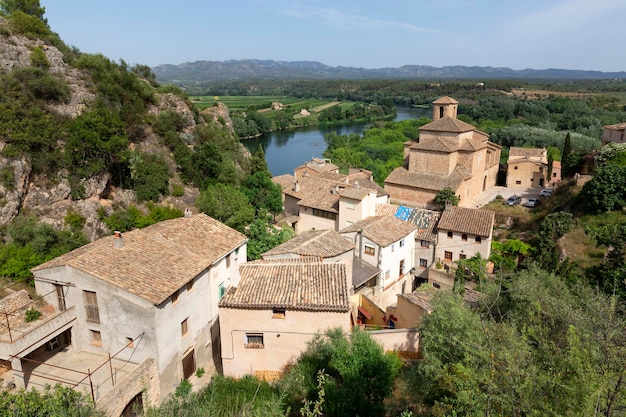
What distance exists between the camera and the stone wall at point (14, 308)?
13.4 m

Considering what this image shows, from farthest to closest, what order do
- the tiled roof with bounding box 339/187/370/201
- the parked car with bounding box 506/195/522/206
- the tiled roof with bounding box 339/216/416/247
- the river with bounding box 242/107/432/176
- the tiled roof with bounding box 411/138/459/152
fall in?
1. the river with bounding box 242/107/432/176
2. the tiled roof with bounding box 411/138/459/152
3. the parked car with bounding box 506/195/522/206
4. the tiled roof with bounding box 339/187/370/201
5. the tiled roof with bounding box 339/216/416/247

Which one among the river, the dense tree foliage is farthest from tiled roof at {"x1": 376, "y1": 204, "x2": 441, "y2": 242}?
the river

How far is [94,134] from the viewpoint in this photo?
2542 centimetres

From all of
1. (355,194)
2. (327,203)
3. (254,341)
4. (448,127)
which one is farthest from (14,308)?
(448,127)

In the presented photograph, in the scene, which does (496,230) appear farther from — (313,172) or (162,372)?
(162,372)

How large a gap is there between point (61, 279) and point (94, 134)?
49.3 ft

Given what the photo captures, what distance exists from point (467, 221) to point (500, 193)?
18382 mm

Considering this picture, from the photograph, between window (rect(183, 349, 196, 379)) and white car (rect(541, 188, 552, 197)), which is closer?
window (rect(183, 349, 196, 379))

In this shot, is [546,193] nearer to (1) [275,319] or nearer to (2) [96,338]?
(1) [275,319]

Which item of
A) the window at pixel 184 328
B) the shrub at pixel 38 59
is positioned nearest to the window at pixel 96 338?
the window at pixel 184 328

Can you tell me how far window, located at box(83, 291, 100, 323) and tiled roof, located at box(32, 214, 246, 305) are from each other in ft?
3.12

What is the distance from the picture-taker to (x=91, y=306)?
43.2 ft

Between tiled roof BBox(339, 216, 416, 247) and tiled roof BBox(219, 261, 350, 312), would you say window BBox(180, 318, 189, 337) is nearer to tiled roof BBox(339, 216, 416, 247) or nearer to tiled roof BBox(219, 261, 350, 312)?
tiled roof BBox(219, 261, 350, 312)

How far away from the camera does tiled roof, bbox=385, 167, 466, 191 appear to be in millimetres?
36156
